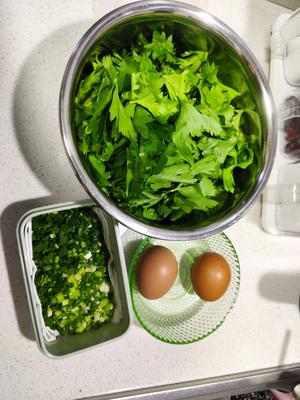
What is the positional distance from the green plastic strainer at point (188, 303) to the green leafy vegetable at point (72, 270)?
Answer: 11cm

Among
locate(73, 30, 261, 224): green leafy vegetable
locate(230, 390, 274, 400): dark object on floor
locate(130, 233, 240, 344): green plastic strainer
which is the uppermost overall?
locate(73, 30, 261, 224): green leafy vegetable

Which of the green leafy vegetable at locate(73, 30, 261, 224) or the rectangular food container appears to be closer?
the green leafy vegetable at locate(73, 30, 261, 224)

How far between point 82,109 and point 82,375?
2.11ft

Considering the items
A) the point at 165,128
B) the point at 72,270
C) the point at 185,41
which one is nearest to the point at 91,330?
the point at 72,270

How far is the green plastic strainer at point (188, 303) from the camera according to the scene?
3.79 feet

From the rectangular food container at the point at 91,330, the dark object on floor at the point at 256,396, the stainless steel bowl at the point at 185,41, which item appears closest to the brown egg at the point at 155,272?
the rectangular food container at the point at 91,330

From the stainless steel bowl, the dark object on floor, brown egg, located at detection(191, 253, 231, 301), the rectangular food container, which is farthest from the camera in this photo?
the dark object on floor

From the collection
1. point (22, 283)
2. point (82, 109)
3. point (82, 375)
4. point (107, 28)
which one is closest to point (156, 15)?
point (107, 28)

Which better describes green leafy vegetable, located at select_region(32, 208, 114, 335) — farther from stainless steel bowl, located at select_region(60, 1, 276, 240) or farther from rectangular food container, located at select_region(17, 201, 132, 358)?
stainless steel bowl, located at select_region(60, 1, 276, 240)

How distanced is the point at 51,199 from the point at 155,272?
11.8 inches

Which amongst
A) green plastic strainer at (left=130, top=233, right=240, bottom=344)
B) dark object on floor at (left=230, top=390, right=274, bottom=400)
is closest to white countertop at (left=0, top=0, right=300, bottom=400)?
green plastic strainer at (left=130, top=233, right=240, bottom=344)

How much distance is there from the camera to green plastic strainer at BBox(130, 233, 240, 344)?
115cm

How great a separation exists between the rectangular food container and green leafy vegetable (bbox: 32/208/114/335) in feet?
0.09

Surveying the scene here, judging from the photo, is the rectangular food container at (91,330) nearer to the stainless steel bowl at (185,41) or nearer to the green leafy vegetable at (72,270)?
the green leafy vegetable at (72,270)
